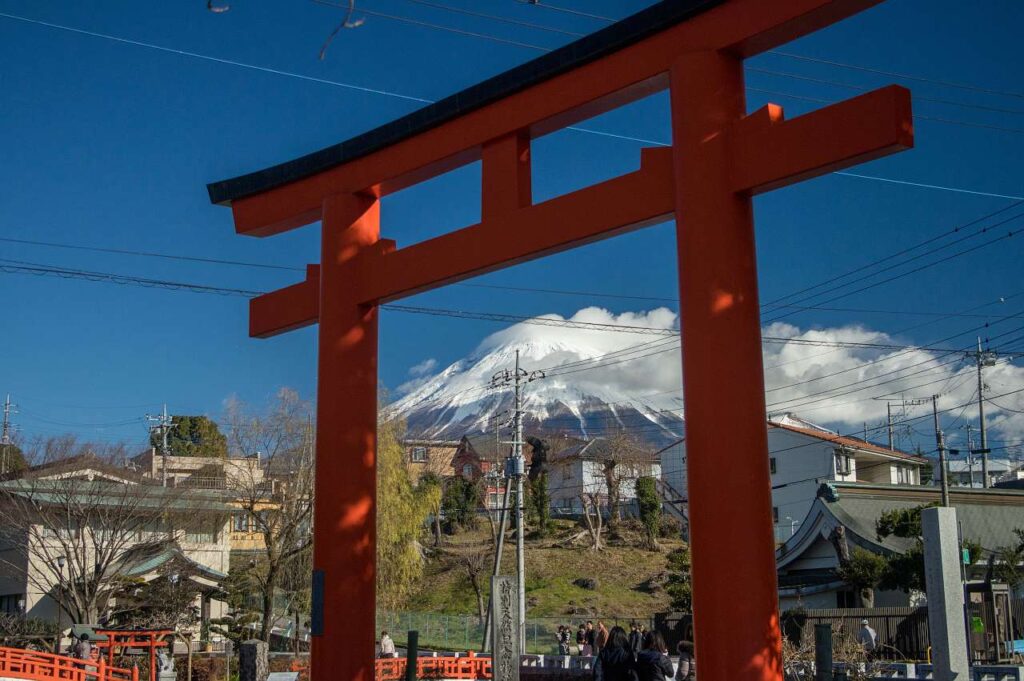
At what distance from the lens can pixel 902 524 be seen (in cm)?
2219

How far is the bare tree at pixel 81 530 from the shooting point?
27141mm

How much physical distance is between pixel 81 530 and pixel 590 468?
37.5 m

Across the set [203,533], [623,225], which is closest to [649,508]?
[203,533]

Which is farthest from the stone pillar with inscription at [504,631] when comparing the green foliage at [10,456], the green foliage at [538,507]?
the green foliage at [538,507]

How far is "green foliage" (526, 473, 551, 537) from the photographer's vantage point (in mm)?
50094

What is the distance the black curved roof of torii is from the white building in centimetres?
3614

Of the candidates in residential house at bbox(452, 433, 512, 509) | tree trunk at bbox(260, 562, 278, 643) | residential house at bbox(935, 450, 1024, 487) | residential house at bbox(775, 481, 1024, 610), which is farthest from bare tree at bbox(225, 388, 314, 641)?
residential house at bbox(935, 450, 1024, 487)

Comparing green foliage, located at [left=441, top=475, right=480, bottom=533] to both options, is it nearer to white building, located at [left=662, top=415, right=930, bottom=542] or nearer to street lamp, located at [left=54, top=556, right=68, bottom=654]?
white building, located at [left=662, top=415, right=930, bottom=542]

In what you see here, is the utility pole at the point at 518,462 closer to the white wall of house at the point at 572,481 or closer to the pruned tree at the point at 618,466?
the pruned tree at the point at 618,466

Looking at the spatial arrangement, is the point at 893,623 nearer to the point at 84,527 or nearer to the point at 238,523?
the point at 84,527

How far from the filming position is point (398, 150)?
1025 centimetres

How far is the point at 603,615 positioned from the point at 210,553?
14846mm

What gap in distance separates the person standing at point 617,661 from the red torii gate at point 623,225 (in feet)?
5.19

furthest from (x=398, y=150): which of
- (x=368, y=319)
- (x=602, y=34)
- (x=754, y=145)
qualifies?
(x=754, y=145)
